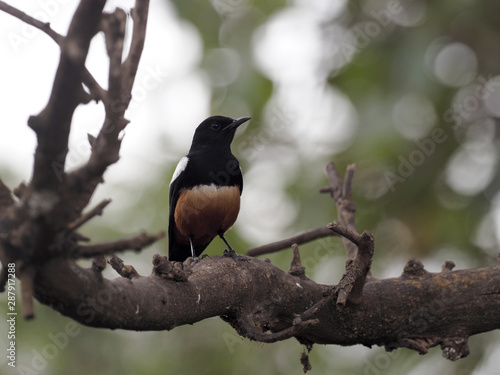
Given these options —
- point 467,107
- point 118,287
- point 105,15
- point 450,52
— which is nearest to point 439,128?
point 467,107

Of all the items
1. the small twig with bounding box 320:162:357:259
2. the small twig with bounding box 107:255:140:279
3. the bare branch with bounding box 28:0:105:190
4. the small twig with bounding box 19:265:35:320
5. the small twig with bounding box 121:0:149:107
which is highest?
the small twig with bounding box 320:162:357:259

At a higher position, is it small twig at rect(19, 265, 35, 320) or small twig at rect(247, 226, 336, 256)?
small twig at rect(247, 226, 336, 256)

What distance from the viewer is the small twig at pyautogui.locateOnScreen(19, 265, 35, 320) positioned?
1.52 m

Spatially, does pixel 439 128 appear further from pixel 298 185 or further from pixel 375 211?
pixel 298 185

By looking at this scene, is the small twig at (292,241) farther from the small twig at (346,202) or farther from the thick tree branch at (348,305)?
the thick tree branch at (348,305)

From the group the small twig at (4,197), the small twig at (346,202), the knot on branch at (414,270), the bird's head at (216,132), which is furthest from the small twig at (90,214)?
the bird's head at (216,132)

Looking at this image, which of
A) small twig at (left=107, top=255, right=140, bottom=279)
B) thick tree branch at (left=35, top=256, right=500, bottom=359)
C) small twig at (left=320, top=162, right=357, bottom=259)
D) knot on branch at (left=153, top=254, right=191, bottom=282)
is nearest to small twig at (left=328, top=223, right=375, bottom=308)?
thick tree branch at (left=35, top=256, right=500, bottom=359)

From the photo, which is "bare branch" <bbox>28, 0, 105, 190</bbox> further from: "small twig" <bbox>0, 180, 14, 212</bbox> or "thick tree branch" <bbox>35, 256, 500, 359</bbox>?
"thick tree branch" <bbox>35, 256, 500, 359</bbox>

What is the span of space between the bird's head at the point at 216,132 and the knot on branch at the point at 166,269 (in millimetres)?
2536

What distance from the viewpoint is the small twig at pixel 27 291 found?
152cm

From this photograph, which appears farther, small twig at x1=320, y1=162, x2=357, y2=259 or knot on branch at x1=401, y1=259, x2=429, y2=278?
small twig at x1=320, y1=162, x2=357, y2=259

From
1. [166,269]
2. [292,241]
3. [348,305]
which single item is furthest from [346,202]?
[166,269]

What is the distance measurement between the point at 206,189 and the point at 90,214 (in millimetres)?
3003

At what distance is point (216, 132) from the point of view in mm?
5148
